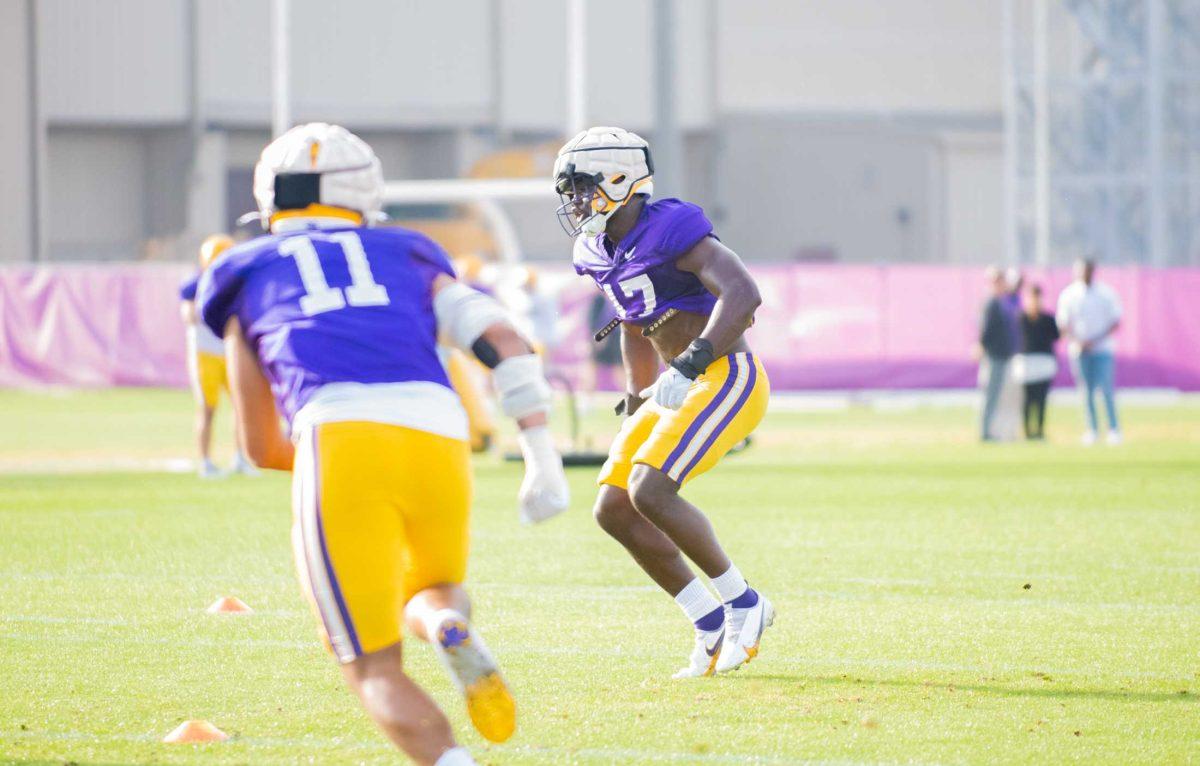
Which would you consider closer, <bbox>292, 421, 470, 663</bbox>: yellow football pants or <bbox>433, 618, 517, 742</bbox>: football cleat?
<bbox>292, 421, 470, 663</bbox>: yellow football pants

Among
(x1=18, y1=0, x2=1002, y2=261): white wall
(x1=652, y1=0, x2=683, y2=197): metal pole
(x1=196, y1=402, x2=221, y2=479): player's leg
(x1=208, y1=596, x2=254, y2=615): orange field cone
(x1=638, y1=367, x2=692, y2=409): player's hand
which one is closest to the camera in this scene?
(x1=638, y1=367, x2=692, y2=409): player's hand

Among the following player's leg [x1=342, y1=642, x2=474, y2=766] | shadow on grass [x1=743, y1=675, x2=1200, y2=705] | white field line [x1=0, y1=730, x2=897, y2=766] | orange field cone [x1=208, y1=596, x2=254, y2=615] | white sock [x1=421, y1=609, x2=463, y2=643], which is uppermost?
white sock [x1=421, y1=609, x2=463, y2=643]

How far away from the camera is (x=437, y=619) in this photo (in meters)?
5.12

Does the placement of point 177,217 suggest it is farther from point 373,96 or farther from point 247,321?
point 247,321

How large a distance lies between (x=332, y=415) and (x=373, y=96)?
4021 cm

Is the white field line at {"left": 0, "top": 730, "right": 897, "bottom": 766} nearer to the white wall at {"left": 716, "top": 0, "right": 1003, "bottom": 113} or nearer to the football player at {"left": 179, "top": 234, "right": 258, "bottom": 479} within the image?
the football player at {"left": 179, "top": 234, "right": 258, "bottom": 479}

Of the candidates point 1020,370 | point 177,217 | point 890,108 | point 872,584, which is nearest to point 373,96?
point 177,217

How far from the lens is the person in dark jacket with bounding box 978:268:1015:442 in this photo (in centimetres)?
2194

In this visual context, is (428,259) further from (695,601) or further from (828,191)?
(828,191)

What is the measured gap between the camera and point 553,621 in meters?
8.98

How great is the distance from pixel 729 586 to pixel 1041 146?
30029mm

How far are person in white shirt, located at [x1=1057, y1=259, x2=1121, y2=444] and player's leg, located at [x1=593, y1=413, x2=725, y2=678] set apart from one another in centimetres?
1422

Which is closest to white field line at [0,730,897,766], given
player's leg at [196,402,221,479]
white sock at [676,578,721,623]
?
white sock at [676,578,721,623]

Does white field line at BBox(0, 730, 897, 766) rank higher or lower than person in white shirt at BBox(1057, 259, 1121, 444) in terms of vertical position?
lower
